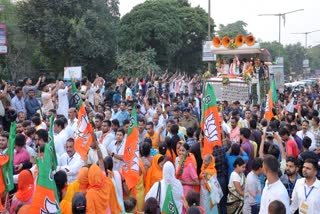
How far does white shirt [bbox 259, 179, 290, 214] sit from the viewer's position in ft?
18.0

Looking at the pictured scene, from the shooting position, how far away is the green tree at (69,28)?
3203 cm

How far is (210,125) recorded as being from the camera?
772 cm

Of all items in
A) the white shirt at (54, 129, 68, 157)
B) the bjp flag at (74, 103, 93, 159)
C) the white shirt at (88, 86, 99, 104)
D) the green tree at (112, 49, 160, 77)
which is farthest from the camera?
the green tree at (112, 49, 160, 77)

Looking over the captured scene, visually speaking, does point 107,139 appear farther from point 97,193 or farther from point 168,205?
point 168,205

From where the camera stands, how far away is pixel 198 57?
143 feet

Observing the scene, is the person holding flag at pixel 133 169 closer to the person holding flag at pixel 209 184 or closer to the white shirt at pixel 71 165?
the white shirt at pixel 71 165

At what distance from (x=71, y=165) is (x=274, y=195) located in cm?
319

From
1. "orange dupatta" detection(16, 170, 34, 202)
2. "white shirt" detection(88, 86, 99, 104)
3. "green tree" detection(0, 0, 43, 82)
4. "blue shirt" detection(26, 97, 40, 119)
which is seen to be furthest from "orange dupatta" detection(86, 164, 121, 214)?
"green tree" detection(0, 0, 43, 82)

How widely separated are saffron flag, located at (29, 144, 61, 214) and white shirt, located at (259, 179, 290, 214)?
2.21 metres

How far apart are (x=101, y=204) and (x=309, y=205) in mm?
2275

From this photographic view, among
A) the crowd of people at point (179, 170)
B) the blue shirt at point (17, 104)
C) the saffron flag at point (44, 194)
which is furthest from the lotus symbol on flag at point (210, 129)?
the blue shirt at point (17, 104)

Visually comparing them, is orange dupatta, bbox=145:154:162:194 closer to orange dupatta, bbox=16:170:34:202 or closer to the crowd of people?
the crowd of people

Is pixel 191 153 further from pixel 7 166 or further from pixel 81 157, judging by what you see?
pixel 7 166

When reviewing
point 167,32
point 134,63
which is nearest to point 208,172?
point 134,63
